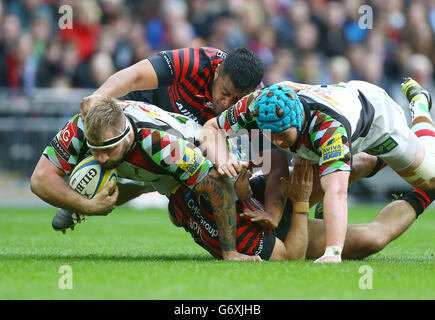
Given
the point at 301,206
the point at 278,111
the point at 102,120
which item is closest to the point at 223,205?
the point at 301,206

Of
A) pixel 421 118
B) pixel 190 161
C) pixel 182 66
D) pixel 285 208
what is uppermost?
pixel 182 66

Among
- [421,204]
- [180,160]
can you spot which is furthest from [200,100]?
[421,204]

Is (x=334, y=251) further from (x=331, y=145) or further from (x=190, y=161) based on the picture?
(x=190, y=161)

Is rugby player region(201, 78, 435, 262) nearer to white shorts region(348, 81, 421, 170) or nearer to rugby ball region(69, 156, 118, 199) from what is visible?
white shorts region(348, 81, 421, 170)

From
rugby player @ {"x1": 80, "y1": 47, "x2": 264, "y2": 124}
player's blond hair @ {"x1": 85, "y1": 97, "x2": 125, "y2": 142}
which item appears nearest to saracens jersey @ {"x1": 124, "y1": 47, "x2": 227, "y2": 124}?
rugby player @ {"x1": 80, "y1": 47, "x2": 264, "y2": 124}

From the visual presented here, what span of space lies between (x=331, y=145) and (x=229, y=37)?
9.63 m

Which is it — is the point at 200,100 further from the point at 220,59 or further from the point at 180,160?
the point at 180,160

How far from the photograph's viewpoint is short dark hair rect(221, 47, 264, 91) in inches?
280

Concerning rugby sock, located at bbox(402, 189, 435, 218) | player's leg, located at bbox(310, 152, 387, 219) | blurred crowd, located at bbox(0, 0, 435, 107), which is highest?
blurred crowd, located at bbox(0, 0, 435, 107)

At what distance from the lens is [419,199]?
7.32 m

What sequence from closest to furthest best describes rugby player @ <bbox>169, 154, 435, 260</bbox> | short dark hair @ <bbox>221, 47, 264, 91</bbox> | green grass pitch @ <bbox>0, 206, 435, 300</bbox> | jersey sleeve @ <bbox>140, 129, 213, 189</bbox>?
green grass pitch @ <bbox>0, 206, 435, 300</bbox>, jersey sleeve @ <bbox>140, 129, 213, 189</bbox>, rugby player @ <bbox>169, 154, 435, 260</bbox>, short dark hair @ <bbox>221, 47, 264, 91</bbox>

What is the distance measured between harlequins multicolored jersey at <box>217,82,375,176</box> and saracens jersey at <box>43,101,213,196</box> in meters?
0.47

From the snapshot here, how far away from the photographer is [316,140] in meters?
6.18
